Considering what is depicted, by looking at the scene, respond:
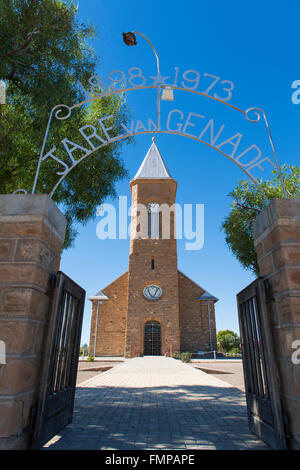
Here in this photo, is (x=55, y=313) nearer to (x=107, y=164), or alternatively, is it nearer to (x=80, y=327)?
(x=80, y=327)

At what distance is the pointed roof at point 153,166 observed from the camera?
27.3 meters

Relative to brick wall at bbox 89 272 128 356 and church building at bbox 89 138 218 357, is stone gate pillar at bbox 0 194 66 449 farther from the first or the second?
brick wall at bbox 89 272 128 356

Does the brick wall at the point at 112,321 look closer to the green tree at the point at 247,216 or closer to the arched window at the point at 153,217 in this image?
the arched window at the point at 153,217

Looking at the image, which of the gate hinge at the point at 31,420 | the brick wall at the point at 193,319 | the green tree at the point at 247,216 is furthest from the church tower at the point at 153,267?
the gate hinge at the point at 31,420

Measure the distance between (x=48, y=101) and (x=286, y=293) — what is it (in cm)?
504

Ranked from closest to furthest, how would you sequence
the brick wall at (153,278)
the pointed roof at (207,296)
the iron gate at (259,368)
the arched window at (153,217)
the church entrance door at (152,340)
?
the iron gate at (259,368)
the brick wall at (153,278)
the church entrance door at (152,340)
the pointed roof at (207,296)
the arched window at (153,217)

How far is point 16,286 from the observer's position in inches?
107

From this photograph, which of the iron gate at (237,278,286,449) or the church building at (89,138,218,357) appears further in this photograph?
the church building at (89,138,218,357)

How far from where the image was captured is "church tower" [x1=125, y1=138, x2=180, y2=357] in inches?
862

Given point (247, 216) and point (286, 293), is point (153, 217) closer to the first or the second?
point (247, 216)

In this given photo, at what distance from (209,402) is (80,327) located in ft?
11.7

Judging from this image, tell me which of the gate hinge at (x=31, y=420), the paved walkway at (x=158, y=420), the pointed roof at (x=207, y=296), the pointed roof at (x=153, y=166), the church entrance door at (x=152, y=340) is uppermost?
the pointed roof at (x=153, y=166)

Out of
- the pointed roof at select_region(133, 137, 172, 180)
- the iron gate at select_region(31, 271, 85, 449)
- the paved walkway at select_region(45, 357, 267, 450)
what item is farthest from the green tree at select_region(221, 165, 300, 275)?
the pointed roof at select_region(133, 137, 172, 180)
